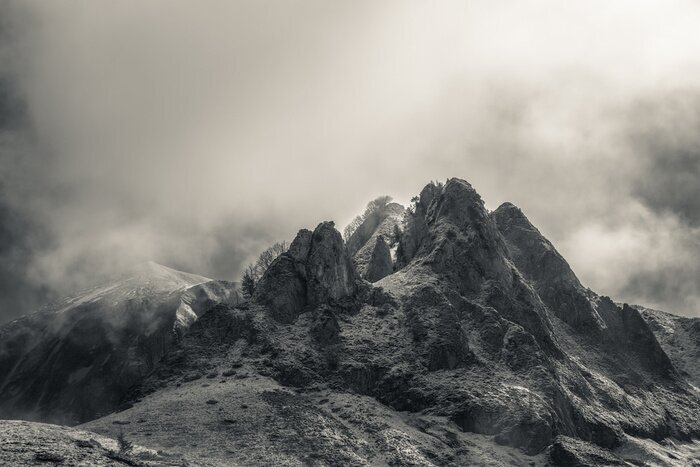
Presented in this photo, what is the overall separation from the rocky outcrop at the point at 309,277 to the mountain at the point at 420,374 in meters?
0.39

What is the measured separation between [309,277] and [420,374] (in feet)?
137

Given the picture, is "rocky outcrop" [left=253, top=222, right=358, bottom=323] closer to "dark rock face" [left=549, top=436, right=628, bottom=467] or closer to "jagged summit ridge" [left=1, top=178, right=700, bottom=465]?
"jagged summit ridge" [left=1, top=178, right=700, bottom=465]

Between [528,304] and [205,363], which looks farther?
[528,304]

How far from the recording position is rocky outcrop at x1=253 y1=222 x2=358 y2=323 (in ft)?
525

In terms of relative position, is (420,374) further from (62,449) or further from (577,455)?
(62,449)

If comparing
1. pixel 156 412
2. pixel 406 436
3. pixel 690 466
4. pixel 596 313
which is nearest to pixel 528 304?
pixel 596 313

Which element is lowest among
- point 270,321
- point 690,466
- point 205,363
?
point 690,466

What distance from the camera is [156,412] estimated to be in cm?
11656

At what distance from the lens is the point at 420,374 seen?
143 meters

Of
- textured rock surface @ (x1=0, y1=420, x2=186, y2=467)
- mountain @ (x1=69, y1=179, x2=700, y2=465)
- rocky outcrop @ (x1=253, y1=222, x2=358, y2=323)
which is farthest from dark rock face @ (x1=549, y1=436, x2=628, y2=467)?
textured rock surface @ (x1=0, y1=420, x2=186, y2=467)

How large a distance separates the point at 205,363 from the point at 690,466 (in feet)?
364

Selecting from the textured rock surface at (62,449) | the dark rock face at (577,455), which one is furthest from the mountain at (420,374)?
the textured rock surface at (62,449)

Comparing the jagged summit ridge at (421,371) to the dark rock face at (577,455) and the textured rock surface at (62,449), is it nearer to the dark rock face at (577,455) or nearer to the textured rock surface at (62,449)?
the dark rock face at (577,455)

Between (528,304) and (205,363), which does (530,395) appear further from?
(205,363)
